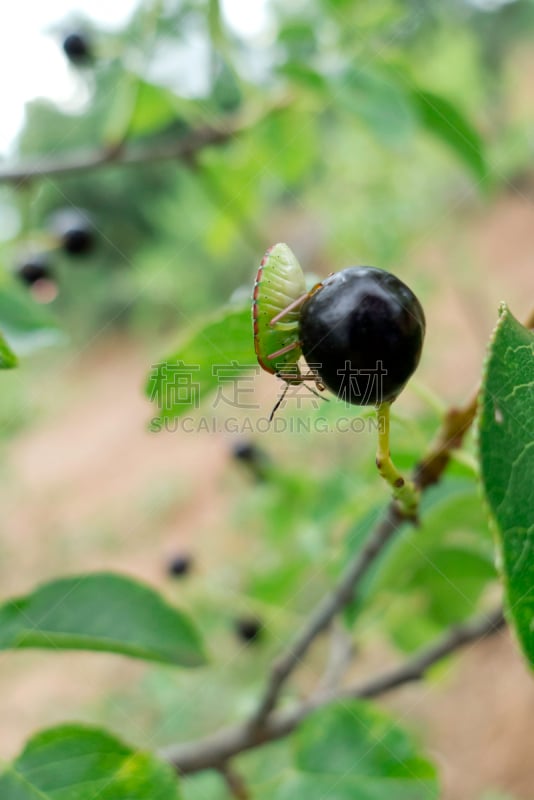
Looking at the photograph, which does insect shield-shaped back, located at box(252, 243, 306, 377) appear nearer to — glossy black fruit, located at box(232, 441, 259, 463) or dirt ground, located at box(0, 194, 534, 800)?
glossy black fruit, located at box(232, 441, 259, 463)

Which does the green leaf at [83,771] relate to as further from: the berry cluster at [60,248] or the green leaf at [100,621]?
the berry cluster at [60,248]

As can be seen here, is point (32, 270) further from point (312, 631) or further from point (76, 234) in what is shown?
point (312, 631)

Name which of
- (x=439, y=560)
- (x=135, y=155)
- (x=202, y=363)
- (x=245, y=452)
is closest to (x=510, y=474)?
(x=202, y=363)

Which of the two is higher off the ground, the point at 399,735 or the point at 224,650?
the point at 399,735

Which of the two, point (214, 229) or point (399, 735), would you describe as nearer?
point (399, 735)

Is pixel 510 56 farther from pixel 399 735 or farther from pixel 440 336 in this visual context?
pixel 399 735

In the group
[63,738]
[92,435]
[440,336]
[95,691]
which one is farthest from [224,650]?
[92,435]
